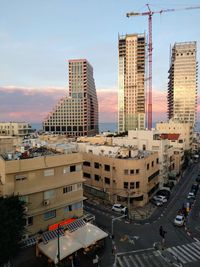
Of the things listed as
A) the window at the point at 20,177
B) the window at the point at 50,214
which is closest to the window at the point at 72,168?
the window at the point at 50,214

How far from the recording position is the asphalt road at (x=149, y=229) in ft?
106

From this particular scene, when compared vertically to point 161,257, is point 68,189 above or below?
above

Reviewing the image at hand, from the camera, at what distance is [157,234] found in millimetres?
36062

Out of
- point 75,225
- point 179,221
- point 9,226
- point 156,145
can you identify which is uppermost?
point 156,145

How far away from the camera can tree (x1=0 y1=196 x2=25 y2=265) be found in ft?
74.6

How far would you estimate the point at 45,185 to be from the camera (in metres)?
31.1

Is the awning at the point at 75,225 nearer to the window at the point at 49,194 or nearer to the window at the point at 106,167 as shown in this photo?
the window at the point at 49,194

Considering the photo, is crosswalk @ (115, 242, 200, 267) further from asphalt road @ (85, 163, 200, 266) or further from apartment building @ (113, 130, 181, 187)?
apartment building @ (113, 130, 181, 187)

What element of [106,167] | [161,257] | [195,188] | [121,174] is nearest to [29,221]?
[161,257]

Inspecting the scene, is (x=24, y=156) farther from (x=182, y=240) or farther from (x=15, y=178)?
(x=182, y=240)

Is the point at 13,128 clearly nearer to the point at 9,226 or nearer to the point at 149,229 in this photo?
the point at 149,229

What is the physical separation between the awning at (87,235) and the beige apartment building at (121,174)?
693 inches

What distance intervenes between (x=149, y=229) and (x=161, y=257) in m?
8.52

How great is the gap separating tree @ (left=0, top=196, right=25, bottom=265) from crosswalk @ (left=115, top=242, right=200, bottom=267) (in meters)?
12.9
